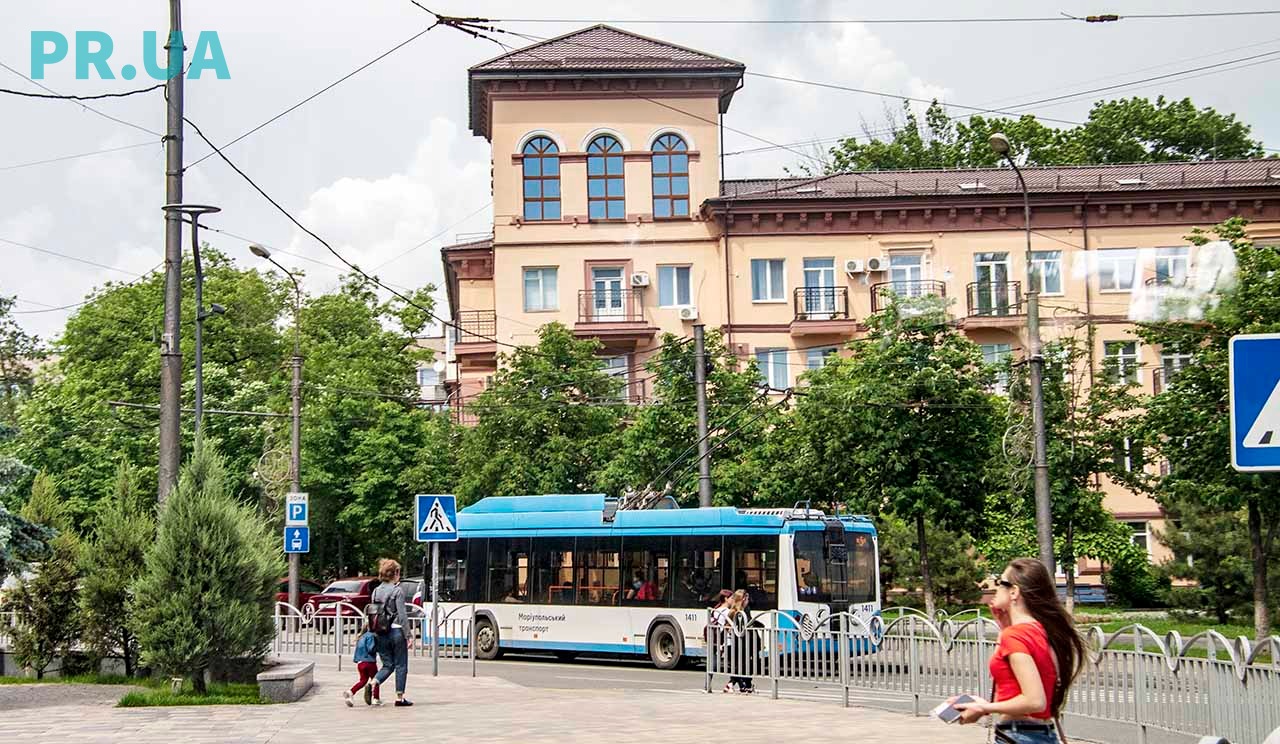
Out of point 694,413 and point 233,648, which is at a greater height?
point 694,413

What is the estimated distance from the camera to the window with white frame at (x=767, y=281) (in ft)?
170

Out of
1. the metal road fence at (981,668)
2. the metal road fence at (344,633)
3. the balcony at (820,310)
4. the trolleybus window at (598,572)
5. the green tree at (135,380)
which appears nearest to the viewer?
the metal road fence at (981,668)

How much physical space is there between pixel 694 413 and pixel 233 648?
2295cm

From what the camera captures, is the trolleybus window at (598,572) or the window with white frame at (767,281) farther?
the window with white frame at (767,281)

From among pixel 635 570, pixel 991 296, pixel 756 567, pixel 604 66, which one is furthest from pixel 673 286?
pixel 756 567

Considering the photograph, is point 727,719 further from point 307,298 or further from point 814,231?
point 307,298

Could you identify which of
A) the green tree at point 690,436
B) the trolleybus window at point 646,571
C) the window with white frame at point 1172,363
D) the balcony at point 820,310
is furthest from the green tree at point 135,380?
the window with white frame at point 1172,363

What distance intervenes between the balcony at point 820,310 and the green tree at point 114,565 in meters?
33.0

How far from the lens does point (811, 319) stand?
51.4m

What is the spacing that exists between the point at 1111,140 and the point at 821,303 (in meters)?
23.2

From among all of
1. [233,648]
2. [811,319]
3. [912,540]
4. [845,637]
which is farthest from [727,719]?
[811,319]

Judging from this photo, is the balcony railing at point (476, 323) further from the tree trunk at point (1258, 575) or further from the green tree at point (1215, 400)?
the tree trunk at point (1258, 575)

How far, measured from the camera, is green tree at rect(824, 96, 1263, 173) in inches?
2677

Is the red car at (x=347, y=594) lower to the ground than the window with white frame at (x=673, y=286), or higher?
lower
